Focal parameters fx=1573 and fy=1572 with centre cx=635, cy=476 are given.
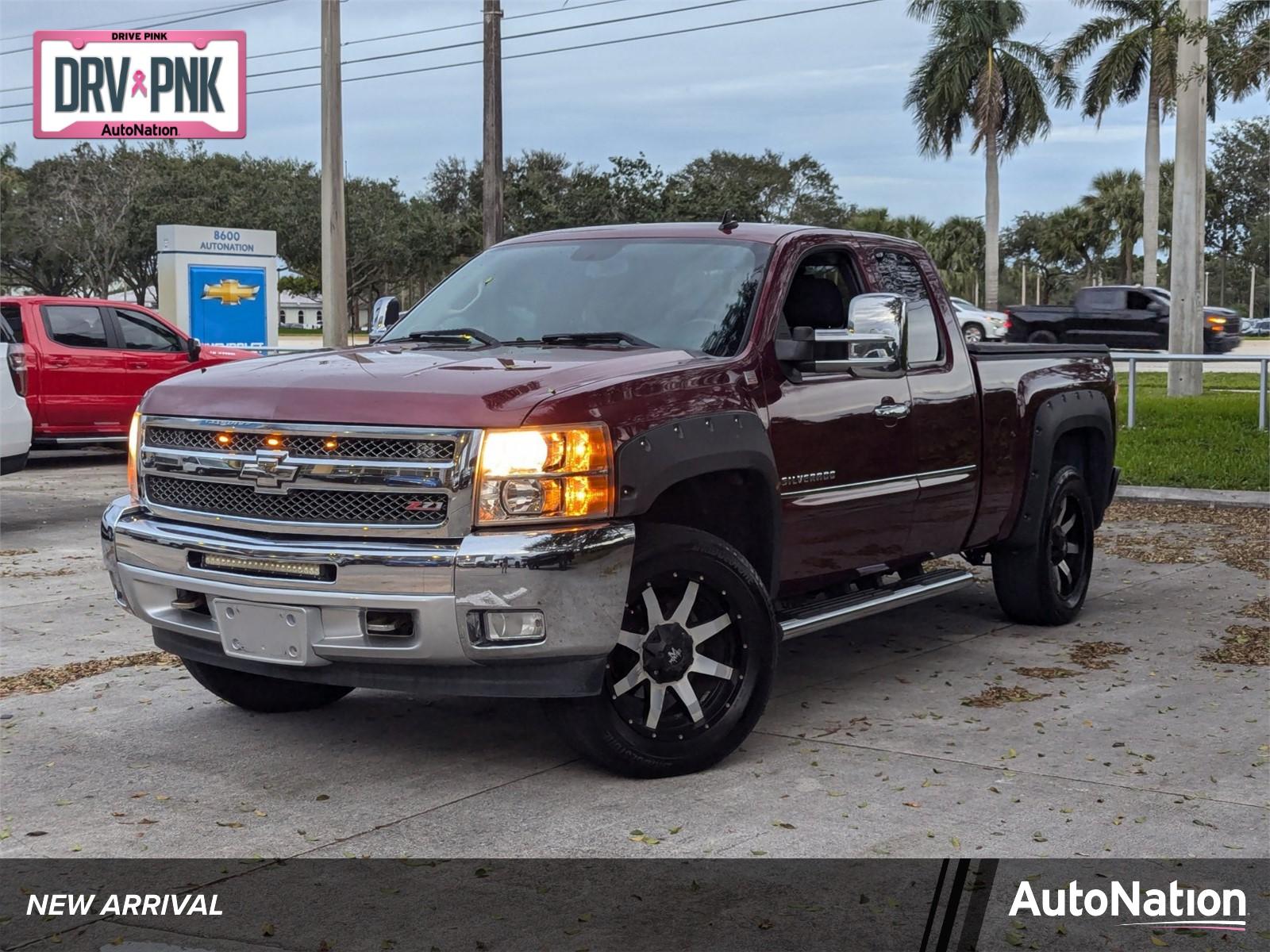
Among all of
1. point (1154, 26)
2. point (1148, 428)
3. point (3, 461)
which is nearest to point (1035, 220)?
point (1154, 26)

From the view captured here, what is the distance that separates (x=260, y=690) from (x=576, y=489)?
1952mm

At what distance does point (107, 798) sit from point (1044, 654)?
4.41 m

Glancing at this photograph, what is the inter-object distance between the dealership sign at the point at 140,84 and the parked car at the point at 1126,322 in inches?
707

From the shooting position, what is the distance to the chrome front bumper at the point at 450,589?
487cm

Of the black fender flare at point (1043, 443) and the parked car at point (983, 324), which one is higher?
the parked car at point (983, 324)

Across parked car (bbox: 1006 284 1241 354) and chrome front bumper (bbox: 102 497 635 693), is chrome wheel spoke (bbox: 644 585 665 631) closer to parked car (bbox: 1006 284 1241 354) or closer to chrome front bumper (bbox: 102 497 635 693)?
chrome front bumper (bbox: 102 497 635 693)

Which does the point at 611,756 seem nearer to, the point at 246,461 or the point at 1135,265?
the point at 246,461

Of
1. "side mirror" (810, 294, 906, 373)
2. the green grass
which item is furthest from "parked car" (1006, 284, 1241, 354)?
"side mirror" (810, 294, 906, 373)

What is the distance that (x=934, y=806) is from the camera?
199 inches

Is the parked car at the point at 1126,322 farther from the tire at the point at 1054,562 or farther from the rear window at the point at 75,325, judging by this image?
the tire at the point at 1054,562

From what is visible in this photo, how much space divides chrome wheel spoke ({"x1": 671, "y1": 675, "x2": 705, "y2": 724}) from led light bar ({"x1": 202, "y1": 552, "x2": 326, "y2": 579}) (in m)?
1.27

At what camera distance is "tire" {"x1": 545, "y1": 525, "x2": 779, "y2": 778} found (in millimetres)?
5246

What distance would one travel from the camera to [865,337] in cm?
600

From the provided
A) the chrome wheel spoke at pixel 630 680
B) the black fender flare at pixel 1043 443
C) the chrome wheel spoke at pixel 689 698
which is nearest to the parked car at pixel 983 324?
the black fender flare at pixel 1043 443
